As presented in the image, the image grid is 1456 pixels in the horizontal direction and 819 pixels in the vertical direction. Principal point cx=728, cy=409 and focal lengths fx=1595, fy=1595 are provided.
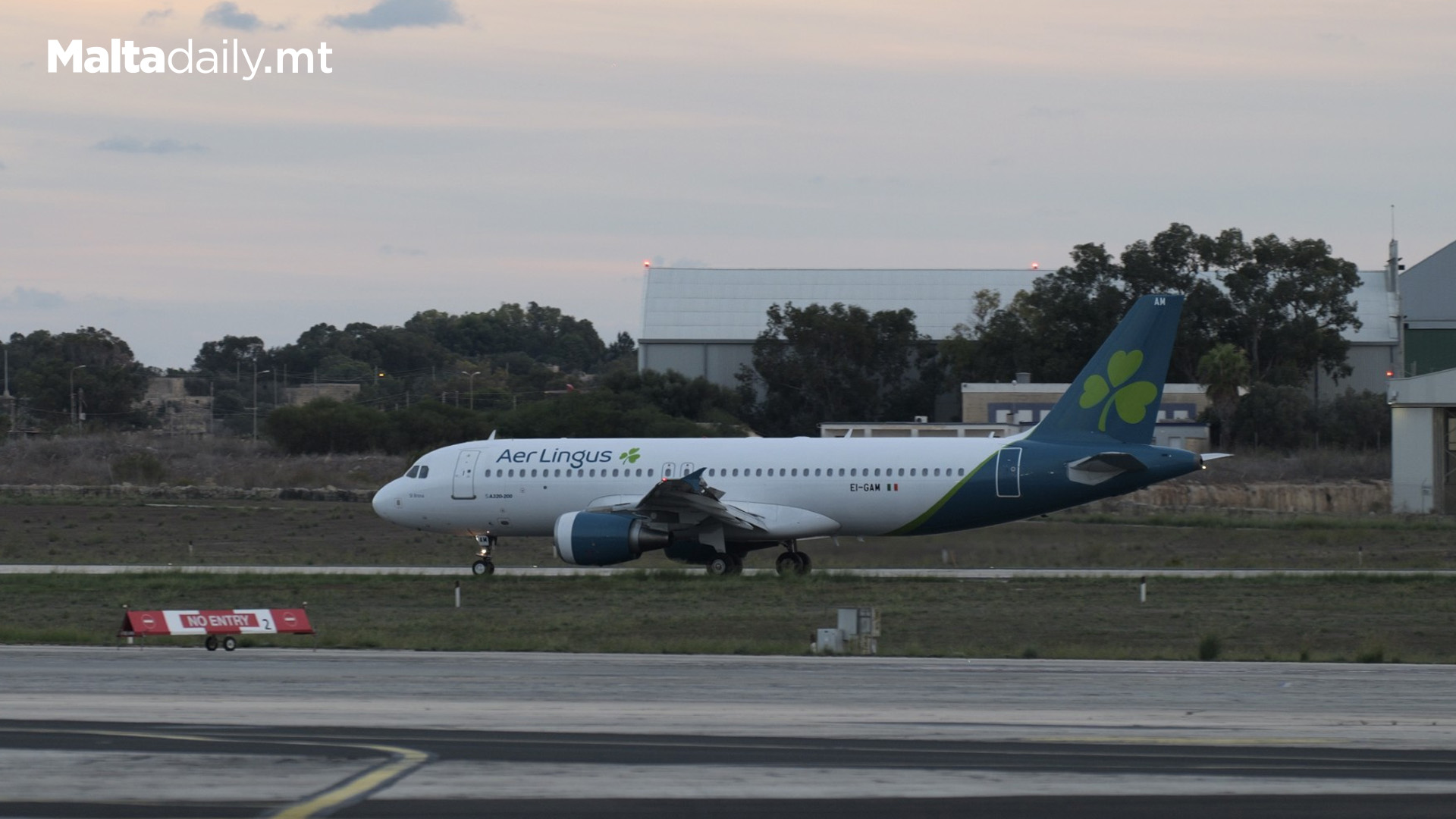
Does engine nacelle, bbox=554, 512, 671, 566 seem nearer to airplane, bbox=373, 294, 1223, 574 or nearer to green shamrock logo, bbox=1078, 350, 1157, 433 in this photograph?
airplane, bbox=373, 294, 1223, 574

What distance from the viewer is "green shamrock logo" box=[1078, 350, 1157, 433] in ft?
106

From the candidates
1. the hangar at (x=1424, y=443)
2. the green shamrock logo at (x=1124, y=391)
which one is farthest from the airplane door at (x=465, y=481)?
the hangar at (x=1424, y=443)

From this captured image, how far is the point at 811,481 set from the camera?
33438 millimetres

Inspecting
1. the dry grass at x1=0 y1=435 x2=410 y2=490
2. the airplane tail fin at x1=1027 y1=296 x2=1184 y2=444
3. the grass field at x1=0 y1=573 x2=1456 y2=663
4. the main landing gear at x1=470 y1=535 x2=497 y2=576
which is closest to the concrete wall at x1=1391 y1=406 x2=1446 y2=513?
the grass field at x1=0 y1=573 x2=1456 y2=663

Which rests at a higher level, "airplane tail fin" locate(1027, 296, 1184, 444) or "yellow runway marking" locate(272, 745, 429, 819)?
"airplane tail fin" locate(1027, 296, 1184, 444)

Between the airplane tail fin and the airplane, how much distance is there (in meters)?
0.03

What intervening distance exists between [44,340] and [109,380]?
40223 mm

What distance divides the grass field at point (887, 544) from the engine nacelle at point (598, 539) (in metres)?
4.63

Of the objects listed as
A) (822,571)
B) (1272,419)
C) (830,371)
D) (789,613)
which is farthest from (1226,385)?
(789,613)

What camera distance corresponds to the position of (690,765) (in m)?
13.1

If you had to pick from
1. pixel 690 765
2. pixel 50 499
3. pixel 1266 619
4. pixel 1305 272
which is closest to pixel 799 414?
pixel 1305 272

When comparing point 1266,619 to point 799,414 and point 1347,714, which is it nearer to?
point 1347,714

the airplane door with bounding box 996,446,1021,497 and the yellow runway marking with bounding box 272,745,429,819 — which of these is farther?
the airplane door with bounding box 996,446,1021,497

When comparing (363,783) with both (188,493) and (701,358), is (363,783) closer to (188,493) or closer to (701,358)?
(188,493)
